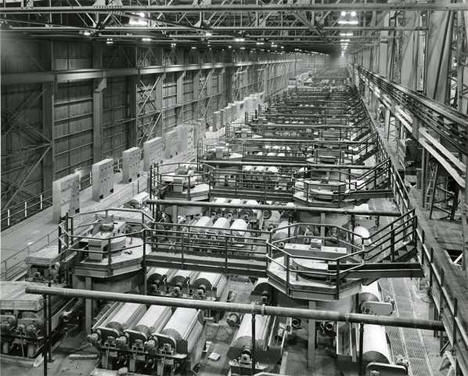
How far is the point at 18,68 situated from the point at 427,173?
18692 mm

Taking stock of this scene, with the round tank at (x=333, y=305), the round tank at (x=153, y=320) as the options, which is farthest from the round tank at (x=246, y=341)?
the round tank at (x=153, y=320)

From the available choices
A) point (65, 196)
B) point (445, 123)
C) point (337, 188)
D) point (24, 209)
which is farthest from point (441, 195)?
point (24, 209)

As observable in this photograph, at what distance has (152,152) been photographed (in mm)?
35156

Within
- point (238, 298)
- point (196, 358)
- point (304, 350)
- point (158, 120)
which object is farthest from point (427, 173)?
point (158, 120)

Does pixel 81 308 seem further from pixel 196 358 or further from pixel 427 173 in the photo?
pixel 427 173

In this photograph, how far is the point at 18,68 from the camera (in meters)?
24.2

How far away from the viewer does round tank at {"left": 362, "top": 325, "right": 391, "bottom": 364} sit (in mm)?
13234

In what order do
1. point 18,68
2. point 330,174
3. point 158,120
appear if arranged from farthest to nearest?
point 158,120 → point 330,174 → point 18,68

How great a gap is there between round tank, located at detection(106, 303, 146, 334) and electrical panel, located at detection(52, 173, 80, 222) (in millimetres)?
9173

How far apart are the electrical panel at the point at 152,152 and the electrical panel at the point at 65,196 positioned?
32.8ft

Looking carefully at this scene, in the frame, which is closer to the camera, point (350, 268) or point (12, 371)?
point (350, 268)

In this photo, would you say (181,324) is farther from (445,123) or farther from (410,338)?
(445,123)

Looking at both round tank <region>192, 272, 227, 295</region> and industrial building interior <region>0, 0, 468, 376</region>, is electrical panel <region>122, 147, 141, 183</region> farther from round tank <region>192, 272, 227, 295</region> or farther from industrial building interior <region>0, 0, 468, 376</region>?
round tank <region>192, 272, 227, 295</region>

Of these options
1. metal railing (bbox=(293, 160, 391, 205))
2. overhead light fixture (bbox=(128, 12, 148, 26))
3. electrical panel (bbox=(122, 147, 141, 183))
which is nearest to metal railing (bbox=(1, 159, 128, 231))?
electrical panel (bbox=(122, 147, 141, 183))
